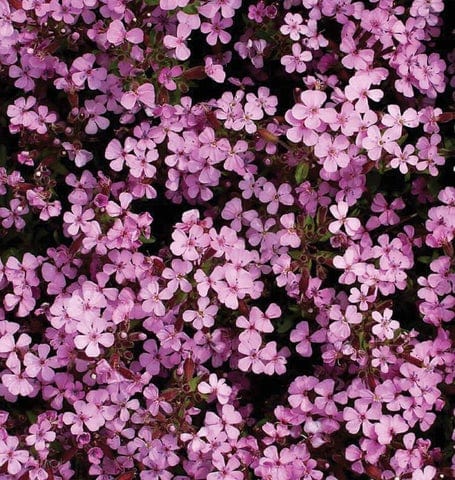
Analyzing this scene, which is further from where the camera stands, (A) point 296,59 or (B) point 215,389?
(A) point 296,59

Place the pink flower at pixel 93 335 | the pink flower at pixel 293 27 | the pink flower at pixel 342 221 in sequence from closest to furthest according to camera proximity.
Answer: the pink flower at pixel 93 335, the pink flower at pixel 342 221, the pink flower at pixel 293 27

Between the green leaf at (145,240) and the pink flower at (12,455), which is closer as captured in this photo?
the pink flower at (12,455)

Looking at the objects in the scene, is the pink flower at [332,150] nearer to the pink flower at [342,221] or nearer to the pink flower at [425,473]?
the pink flower at [342,221]

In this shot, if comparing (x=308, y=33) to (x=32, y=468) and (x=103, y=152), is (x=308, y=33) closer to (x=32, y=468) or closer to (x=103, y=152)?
(x=103, y=152)

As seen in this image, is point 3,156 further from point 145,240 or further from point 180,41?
point 180,41

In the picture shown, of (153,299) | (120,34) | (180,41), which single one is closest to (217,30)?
(180,41)

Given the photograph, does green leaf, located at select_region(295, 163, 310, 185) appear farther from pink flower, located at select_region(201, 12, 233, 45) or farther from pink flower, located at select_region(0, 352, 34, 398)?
pink flower, located at select_region(0, 352, 34, 398)

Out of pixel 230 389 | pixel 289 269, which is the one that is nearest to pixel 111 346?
pixel 230 389

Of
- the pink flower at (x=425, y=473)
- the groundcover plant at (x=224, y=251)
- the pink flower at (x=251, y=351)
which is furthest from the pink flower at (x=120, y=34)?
the pink flower at (x=425, y=473)

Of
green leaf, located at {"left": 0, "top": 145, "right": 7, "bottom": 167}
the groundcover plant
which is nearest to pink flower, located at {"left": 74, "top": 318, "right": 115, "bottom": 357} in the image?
the groundcover plant
